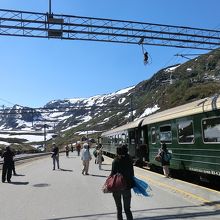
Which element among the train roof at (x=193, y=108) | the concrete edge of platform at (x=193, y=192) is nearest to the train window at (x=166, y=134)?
the train roof at (x=193, y=108)

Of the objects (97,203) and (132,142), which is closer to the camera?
(97,203)

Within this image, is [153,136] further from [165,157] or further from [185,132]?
[185,132]

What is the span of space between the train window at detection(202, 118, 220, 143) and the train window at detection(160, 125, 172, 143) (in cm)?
413

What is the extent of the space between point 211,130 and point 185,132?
2.70 meters

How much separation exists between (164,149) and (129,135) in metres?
11.8

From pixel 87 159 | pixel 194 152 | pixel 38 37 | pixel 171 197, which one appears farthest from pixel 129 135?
pixel 171 197

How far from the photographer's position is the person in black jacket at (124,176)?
341 inches

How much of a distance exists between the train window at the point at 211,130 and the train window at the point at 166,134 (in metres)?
4.13

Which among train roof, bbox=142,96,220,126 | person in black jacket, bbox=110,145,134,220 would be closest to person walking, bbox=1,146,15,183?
train roof, bbox=142,96,220,126

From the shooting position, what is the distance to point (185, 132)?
1686cm

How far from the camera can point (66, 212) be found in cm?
1100

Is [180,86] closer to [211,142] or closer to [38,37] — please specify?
[38,37]

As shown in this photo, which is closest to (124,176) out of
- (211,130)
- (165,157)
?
(211,130)

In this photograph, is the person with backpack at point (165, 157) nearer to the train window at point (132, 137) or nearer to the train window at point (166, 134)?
the train window at point (166, 134)
